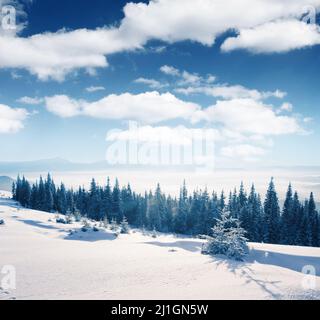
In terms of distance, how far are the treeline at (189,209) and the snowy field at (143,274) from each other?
32491 mm

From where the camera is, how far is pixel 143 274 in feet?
43.3

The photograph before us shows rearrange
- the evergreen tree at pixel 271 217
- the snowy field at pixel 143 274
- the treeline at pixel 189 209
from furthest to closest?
1. the treeline at pixel 189 209
2. the evergreen tree at pixel 271 217
3. the snowy field at pixel 143 274

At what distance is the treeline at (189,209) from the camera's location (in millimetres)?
53281

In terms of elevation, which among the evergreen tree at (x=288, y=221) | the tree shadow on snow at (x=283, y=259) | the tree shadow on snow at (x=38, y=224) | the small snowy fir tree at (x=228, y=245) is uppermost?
the small snowy fir tree at (x=228, y=245)

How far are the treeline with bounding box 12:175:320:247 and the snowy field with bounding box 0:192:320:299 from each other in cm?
3249

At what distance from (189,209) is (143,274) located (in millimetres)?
58657

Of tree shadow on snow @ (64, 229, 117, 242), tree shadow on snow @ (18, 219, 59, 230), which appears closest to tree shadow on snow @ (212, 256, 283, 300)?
tree shadow on snow @ (64, 229, 117, 242)

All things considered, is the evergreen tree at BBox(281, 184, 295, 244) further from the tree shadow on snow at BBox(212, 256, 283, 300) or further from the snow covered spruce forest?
the tree shadow on snow at BBox(212, 256, 283, 300)

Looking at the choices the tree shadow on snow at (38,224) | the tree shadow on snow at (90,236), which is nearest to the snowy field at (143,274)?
the tree shadow on snow at (90,236)

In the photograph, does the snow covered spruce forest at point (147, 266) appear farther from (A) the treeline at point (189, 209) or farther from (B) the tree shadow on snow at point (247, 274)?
(A) the treeline at point (189, 209)

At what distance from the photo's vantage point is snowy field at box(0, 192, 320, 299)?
10.8 metres
